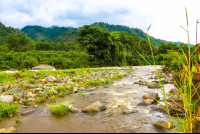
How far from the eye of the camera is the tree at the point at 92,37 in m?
23.1

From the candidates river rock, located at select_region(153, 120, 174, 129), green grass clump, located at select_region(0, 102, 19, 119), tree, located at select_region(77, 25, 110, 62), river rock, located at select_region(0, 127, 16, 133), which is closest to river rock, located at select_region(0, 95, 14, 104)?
green grass clump, located at select_region(0, 102, 19, 119)

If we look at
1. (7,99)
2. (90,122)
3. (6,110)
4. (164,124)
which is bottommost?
(90,122)

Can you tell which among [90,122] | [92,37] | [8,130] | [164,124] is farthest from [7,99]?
[92,37]

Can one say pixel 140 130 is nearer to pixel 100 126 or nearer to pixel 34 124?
pixel 100 126

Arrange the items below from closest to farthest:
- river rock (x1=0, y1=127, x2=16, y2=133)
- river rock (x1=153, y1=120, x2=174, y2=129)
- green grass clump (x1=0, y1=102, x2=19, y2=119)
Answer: river rock (x1=0, y1=127, x2=16, y2=133) < river rock (x1=153, y1=120, x2=174, y2=129) < green grass clump (x1=0, y1=102, x2=19, y2=119)

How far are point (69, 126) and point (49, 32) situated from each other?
195689 millimetres

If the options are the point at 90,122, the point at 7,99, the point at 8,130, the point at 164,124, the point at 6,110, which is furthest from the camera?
the point at 7,99

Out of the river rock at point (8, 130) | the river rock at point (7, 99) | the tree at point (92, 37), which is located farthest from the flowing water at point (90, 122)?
the tree at point (92, 37)

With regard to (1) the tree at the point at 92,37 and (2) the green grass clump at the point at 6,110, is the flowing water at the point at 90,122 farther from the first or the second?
(1) the tree at the point at 92,37

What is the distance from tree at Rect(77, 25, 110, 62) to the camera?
75.8ft

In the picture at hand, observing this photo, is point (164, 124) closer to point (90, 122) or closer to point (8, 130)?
point (90, 122)

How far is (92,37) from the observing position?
22922 millimetres

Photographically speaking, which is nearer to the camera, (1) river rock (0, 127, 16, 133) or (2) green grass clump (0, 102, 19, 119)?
(1) river rock (0, 127, 16, 133)

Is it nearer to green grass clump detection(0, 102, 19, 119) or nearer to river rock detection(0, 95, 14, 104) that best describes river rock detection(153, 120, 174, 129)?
green grass clump detection(0, 102, 19, 119)
